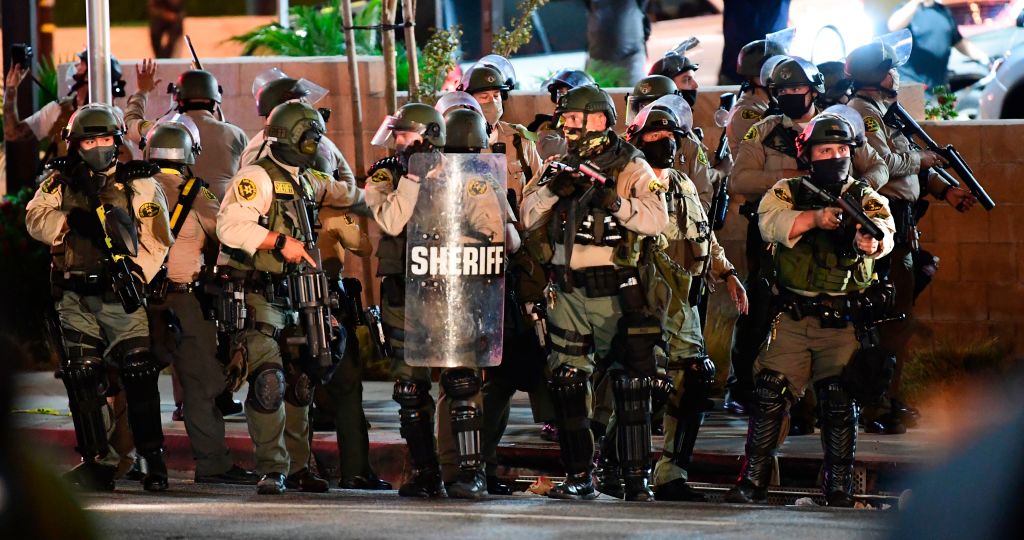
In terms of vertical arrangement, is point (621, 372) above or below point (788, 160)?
below

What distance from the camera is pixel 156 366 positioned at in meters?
8.45

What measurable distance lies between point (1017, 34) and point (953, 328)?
4292 mm

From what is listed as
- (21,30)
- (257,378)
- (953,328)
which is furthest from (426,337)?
(21,30)

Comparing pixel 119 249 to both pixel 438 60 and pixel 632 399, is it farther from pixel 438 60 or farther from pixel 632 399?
pixel 438 60

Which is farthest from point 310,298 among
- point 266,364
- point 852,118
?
point 852,118

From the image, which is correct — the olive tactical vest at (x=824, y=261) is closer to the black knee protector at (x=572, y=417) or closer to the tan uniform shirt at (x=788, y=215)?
the tan uniform shirt at (x=788, y=215)

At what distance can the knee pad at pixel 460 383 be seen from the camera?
7.94 meters

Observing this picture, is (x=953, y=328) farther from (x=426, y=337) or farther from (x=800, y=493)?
(x=426, y=337)

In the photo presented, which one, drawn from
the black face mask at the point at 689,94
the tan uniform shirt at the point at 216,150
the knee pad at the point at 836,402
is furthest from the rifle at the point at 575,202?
the black face mask at the point at 689,94

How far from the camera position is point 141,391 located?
8391 millimetres

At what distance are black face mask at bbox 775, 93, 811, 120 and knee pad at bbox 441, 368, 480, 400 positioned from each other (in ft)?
8.90

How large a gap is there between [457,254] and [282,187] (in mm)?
883

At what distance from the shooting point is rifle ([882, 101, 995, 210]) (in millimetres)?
9828

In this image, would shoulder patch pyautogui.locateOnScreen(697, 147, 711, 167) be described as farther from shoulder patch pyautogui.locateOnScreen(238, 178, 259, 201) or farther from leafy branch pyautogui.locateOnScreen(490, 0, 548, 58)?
leafy branch pyautogui.locateOnScreen(490, 0, 548, 58)
